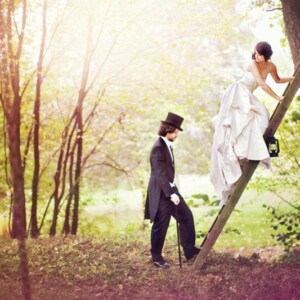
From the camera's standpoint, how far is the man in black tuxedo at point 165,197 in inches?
201

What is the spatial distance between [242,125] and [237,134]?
10cm

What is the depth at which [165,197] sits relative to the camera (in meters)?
5.24

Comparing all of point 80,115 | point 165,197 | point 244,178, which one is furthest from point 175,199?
point 80,115

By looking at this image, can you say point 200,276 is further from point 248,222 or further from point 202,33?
point 248,222

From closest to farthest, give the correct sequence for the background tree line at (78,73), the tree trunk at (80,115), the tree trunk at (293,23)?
the tree trunk at (293,23) < the background tree line at (78,73) < the tree trunk at (80,115)

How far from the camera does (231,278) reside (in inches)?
186

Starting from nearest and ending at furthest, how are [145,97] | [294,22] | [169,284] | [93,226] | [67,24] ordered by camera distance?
[169,284], [294,22], [67,24], [145,97], [93,226]

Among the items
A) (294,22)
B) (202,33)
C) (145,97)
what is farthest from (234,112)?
(145,97)

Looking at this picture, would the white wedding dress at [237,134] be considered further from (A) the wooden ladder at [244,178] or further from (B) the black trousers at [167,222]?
(B) the black trousers at [167,222]

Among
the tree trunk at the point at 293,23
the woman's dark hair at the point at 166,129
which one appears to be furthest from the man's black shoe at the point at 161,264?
the tree trunk at the point at 293,23

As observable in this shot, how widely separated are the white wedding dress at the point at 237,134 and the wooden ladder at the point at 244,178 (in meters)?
0.08

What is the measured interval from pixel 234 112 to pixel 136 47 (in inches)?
226

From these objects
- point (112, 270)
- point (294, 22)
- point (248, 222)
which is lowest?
point (248, 222)

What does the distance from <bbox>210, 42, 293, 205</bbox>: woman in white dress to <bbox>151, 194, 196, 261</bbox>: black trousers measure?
525mm
